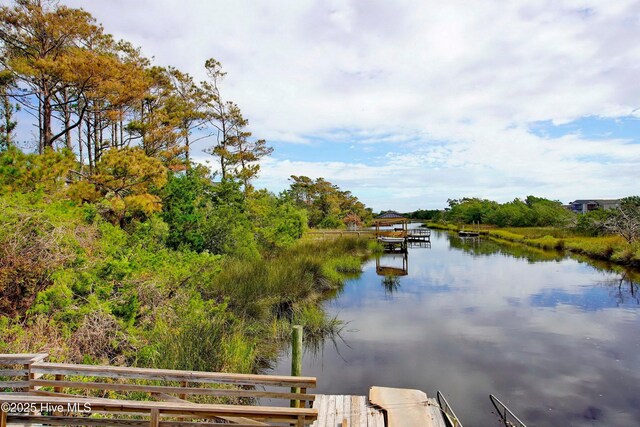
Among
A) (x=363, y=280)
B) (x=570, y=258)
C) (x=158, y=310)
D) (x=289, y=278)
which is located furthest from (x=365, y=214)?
(x=158, y=310)

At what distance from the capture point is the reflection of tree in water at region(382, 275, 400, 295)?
630 inches

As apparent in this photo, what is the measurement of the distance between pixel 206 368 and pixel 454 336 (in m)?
6.72

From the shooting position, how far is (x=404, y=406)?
17.4ft

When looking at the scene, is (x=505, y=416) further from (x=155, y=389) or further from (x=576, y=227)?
(x=576, y=227)

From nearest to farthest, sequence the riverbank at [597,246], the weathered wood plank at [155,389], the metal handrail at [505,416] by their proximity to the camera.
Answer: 1. the weathered wood plank at [155,389]
2. the metal handrail at [505,416]
3. the riverbank at [597,246]

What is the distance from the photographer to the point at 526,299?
46.6 ft

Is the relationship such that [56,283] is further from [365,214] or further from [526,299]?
[365,214]

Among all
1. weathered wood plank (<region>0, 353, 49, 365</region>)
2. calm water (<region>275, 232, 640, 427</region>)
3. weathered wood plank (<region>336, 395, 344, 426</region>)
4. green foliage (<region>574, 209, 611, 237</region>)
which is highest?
green foliage (<region>574, 209, 611, 237</region>)

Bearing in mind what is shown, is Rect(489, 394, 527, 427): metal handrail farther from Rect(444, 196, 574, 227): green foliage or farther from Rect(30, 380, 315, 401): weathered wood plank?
Rect(444, 196, 574, 227): green foliage

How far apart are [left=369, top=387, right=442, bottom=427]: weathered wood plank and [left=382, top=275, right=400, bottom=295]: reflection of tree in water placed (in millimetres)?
9913

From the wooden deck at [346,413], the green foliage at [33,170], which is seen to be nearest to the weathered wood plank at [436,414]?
the wooden deck at [346,413]

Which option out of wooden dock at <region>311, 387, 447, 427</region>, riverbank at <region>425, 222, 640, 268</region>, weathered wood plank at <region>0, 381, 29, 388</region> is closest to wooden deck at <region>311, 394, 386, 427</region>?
wooden dock at <region>311, 387, 447, 427</region>

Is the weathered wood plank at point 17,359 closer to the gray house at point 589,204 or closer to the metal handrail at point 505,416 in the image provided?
the metal handrail at point 505,416

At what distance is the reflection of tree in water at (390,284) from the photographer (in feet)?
52.5
